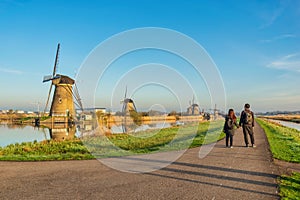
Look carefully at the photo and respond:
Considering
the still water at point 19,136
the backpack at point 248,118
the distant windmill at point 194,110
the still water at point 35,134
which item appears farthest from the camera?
the distant windmill at point 194,110

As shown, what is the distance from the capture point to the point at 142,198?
17.5 feet

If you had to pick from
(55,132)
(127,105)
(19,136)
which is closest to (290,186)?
(19,136)

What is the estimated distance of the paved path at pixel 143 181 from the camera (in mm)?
5625

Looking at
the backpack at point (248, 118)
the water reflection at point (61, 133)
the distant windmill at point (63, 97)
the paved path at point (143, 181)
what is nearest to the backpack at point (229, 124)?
the backpack at point (248, 118)

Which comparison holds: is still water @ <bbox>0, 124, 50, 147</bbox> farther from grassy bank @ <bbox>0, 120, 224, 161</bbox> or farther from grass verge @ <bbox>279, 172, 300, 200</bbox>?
grass verge @ <bbox>279, 172, 300, 200</bbox>

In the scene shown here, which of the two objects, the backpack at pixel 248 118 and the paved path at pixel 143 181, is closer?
the paved path at pixel 143 181

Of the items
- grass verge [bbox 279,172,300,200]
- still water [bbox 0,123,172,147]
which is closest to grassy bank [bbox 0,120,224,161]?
grass verge [bbox 279,172,300,200]

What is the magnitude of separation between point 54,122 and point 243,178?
5405 cm

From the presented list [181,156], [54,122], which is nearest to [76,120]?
[54,122]

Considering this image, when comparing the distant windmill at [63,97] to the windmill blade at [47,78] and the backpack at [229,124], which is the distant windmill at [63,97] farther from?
the backpack at [229,124]

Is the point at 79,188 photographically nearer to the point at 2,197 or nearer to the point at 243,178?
the point at 2,197

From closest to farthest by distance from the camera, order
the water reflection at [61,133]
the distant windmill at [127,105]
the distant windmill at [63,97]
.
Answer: the water reflection at [61,133] → the distant windmill at [63,97] → the distant windmill at [127,105]

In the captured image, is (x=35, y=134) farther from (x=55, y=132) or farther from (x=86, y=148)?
(x=86, y=148)

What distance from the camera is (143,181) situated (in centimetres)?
674
